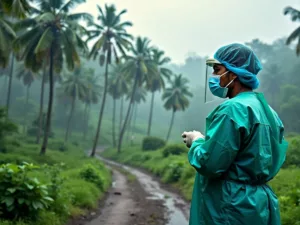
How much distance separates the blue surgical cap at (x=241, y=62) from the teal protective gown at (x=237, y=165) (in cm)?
18

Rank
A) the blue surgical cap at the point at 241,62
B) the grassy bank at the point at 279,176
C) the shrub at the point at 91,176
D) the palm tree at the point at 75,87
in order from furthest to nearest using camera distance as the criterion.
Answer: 1. the palm tree at the point at 75,87
2. the shrub at the point at 91,176
3. the grassy bank at the point at 279,176
4. the blue surgical cap at the point at 241,62

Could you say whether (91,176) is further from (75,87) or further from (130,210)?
(75,87)

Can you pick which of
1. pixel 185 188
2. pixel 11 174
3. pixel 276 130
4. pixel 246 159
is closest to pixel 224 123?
pixel 246 159

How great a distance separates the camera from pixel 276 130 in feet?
6.57

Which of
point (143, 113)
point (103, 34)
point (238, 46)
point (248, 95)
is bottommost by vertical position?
point (143, 113)

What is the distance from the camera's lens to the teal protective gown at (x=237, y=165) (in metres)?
1.78

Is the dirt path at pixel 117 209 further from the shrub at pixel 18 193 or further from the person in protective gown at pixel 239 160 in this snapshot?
the person in protective gown at pixel 239 160

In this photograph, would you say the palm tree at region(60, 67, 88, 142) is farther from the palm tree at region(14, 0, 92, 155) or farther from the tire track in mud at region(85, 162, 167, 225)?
the tire track in mud at region(85, 162, 167, 225)

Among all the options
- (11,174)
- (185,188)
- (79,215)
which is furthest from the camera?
(185,188)

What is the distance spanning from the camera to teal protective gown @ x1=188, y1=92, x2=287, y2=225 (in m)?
1.78

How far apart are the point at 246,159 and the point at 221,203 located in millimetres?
298

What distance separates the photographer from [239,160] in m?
1.85

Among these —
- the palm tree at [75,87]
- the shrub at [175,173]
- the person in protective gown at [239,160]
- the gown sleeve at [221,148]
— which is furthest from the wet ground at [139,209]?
the palm tree at [75,87]

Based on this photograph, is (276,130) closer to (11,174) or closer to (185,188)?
(11,174)
